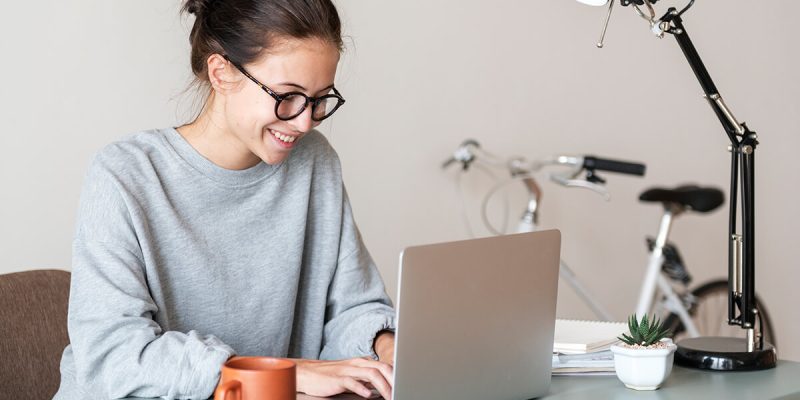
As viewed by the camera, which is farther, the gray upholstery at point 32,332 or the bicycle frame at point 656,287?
the bicycle frame at point 656,287

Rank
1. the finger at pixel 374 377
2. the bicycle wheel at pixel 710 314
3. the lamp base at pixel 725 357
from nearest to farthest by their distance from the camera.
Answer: the finger at pixel 374 377 < the lamp base at pixel 725 357 < the bicycle wheel at pixel 710 314

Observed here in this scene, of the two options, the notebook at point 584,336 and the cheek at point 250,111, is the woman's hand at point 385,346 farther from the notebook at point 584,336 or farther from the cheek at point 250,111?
the cheek at point 250,111

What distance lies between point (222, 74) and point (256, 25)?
107 millimetres

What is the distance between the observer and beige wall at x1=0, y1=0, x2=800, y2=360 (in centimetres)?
227

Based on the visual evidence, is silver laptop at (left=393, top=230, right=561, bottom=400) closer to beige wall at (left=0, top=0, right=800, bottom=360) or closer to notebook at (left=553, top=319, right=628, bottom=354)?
notebook at (left=553, top=319, right=628, bottom=354)

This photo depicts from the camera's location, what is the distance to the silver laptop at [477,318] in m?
1.13

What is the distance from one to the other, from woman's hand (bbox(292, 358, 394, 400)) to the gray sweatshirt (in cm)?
11

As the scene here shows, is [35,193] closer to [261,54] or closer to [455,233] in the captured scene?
[261,54]

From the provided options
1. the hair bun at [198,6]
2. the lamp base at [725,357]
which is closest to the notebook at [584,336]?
the lamp base at [725,357]

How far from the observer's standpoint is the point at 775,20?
4172 millimetres

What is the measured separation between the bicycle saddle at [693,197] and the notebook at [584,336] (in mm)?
1621

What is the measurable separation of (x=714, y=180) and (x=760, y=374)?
8.78 feet

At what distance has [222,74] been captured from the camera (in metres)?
1.56

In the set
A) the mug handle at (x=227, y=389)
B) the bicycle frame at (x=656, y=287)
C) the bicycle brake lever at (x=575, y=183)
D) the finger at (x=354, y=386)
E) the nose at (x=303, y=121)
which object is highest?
the bicycle brake lever at (x=575, y=183)
